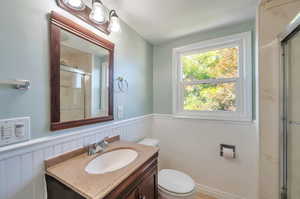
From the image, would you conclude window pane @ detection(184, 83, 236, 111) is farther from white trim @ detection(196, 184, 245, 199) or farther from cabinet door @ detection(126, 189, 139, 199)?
cabinet door @ detection(126, 189, 139, 199)

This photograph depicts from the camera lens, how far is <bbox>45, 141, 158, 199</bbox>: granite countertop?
0.65 metres

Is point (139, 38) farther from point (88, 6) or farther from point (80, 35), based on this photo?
point (80, 35)

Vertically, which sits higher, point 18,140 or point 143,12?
point 143,12

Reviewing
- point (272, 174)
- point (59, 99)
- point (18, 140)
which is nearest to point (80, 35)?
point (59, 99)

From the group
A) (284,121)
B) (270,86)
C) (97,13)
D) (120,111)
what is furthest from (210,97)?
(97,13)

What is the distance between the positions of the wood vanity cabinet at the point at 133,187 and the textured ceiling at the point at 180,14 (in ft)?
4.72

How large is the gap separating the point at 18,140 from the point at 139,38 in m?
1.69

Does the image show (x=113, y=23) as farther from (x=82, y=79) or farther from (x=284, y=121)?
(x=284, y=121)

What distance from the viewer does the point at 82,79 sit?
1120mm

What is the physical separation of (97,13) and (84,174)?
1.21 m

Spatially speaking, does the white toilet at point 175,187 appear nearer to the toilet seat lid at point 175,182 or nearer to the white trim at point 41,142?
the toilet seat lid at point 175,182

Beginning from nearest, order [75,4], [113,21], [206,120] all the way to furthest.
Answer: [75,4] → [113,21] → [206,120]

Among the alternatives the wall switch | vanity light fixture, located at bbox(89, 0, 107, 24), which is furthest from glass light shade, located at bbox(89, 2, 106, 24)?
the wall switch

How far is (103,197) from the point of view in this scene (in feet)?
2.04
